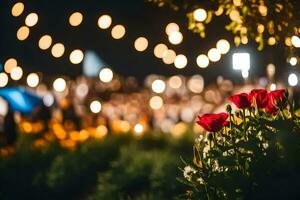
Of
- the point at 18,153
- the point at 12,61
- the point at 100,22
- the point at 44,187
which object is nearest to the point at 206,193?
the point at 44,187

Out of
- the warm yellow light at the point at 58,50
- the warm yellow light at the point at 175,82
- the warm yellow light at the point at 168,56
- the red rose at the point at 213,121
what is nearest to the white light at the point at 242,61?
the red rose at the point at 213,121

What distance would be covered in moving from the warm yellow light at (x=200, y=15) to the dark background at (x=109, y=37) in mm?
7009

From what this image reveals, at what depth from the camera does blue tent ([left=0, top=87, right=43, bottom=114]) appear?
16.2 m

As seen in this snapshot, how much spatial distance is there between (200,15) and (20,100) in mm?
9189

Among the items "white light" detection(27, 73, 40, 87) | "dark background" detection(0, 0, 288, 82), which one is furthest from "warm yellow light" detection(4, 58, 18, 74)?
"white light" detection(27, 73, 40, 87)

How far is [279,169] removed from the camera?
495 cm

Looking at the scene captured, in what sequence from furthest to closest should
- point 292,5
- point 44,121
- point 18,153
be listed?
point 44,121, point 18,153, point 292,5

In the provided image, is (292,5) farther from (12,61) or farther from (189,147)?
(12,61)

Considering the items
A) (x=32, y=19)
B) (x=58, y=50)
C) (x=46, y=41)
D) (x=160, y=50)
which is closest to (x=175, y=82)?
(x=160, y=50)

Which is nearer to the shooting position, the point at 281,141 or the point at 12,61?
the point at 281,141

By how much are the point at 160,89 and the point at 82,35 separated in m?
5.60

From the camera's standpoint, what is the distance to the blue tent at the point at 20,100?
639 inches

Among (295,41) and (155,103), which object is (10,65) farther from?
(295,41)

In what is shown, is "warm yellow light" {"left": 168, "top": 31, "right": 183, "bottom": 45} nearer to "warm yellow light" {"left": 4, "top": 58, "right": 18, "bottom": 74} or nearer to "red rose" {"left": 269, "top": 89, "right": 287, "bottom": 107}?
"warm yellow light" {"left": 4, "top": 58, "right": 18, "bottom": 74}
